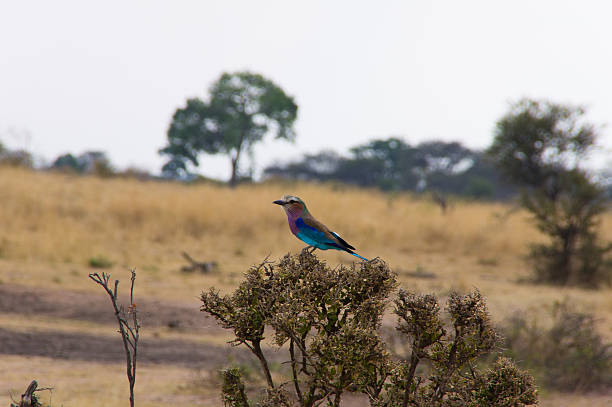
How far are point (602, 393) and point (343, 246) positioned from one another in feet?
17.5

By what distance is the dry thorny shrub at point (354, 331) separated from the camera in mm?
2254

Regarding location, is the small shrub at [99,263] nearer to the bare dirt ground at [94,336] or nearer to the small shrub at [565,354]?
the bare dirt ground at [94,336]

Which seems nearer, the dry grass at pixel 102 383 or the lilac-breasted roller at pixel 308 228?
the lilac-breasted roller at pixel 308 228

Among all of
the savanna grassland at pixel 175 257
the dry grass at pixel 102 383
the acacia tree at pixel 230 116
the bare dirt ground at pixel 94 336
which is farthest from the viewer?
the acacia tree at pixel 230 116

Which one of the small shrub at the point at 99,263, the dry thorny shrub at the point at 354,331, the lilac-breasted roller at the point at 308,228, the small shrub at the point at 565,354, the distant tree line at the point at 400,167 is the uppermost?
the distant tree line at the point at 400,167

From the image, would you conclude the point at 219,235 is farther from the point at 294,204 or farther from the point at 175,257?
the point at 294,204

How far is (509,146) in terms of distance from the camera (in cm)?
1638

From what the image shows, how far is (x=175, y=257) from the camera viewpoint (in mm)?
14148

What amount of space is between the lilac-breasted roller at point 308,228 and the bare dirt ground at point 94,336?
152 inches

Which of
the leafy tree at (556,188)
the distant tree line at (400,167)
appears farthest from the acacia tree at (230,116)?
the leafy tree at (556,188)

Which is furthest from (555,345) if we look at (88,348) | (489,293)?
(88,348)

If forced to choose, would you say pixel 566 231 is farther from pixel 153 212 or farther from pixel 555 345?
pixel 153 212

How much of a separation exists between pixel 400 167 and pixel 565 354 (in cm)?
4705

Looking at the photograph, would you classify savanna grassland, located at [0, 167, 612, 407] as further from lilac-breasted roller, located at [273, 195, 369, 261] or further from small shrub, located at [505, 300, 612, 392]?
lilac-breasted roller, located at [273, 195, 369, 261]
